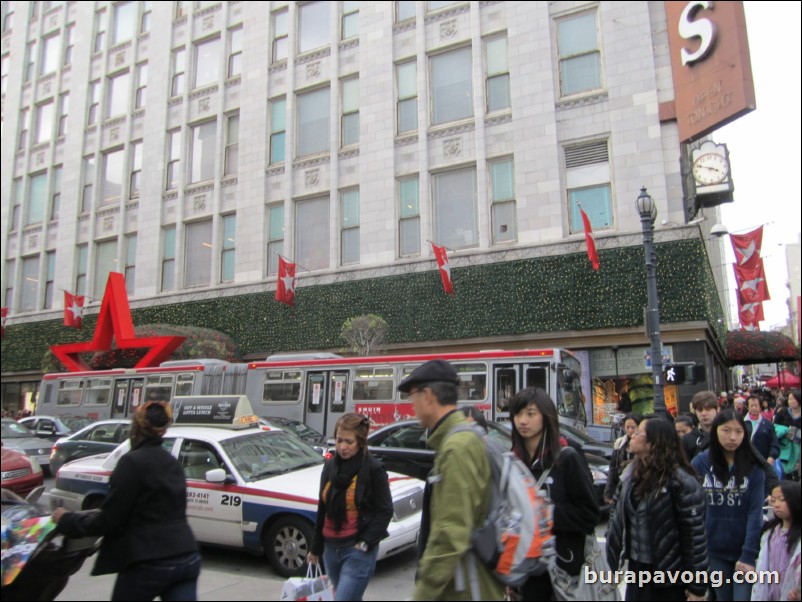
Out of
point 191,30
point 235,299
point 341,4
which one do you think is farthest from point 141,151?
point 341,4

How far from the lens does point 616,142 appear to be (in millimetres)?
18469

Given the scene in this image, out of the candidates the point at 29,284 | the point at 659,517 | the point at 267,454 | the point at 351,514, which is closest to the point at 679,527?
the point at 659,517

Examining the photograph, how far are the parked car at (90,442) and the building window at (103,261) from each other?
1793 cm

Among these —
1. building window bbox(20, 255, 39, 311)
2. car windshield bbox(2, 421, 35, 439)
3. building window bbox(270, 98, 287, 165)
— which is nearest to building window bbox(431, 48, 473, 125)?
building window bbox(270, 98, 287, 165)

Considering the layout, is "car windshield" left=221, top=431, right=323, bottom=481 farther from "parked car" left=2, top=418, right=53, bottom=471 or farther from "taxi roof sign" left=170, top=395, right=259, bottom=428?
"parked car" left=2, top=418, right=53, bottom=471

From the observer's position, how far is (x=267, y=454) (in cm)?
782

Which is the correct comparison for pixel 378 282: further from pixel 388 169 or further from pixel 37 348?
pixel 37 348

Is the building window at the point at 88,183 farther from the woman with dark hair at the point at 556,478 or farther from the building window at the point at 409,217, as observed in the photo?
the woman with dark hair at the point at 556,478

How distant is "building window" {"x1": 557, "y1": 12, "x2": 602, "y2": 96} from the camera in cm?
1944

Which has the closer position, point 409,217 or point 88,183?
point 409,217

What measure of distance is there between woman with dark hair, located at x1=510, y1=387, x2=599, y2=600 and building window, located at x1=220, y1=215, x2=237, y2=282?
75.0 ft

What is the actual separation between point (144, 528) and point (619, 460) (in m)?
4.83

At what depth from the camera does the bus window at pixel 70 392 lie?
2100 centimetres

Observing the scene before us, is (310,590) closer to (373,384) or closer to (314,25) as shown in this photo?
(373,384)
